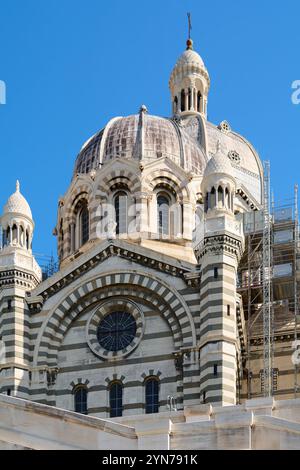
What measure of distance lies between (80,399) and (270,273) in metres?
7.65

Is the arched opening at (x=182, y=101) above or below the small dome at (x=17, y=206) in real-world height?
above

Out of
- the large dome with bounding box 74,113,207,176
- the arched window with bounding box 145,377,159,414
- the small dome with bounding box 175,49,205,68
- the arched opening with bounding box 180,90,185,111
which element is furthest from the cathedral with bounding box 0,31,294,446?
the small dome with bounding box 175,49,205,68

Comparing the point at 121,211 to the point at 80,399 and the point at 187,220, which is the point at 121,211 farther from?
the point at 80,399

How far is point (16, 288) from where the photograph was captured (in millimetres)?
44062

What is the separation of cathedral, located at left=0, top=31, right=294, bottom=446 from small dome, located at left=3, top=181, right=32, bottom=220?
45 millimetres

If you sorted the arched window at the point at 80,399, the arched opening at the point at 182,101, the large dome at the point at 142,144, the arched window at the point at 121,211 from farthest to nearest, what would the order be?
the arched opening at the point at 182,101, the large dome at the point at 142,144, the arched window at the point at 121,211, the arched window at the point at 80,399

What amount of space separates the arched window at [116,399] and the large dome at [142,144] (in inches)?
371

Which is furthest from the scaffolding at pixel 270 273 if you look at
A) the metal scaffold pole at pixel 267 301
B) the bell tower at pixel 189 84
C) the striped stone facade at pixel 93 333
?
the bell tower at pixel 189 84

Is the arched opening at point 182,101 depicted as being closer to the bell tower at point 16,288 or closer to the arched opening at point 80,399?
the bell tower at point 16,288

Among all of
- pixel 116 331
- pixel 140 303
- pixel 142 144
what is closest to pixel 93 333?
pixel 116 331

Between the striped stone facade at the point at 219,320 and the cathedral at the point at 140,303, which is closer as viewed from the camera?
the striped stone facade at the point at 219,320

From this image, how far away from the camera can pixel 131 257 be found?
4369 cm

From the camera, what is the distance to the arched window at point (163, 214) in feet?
157
